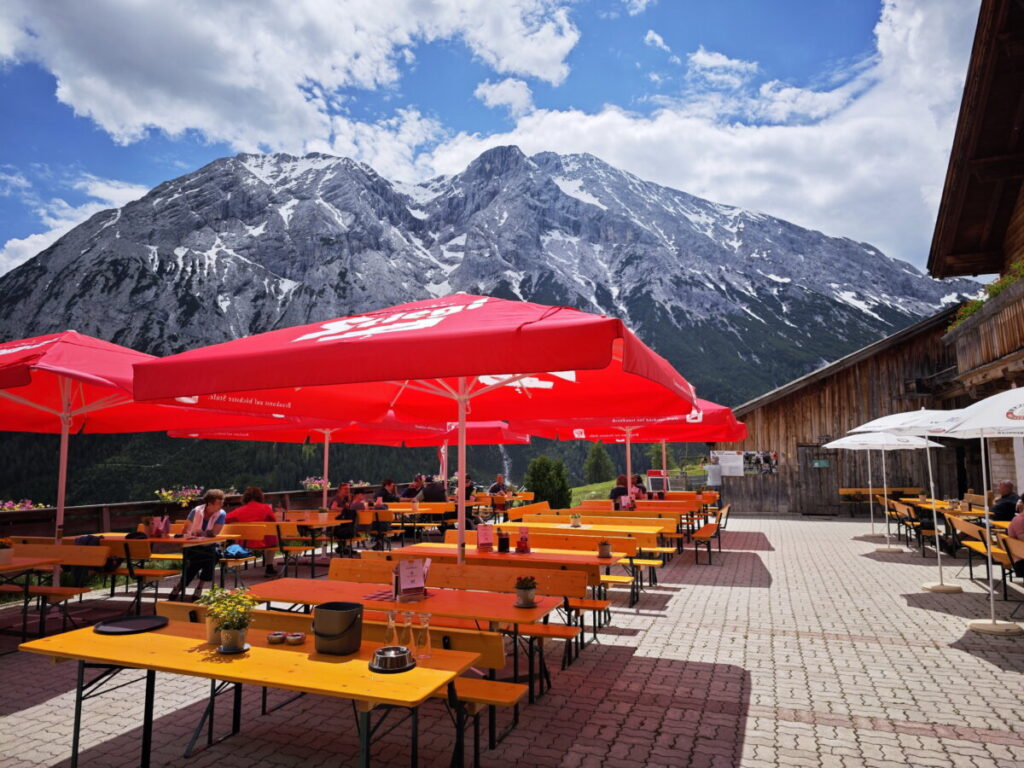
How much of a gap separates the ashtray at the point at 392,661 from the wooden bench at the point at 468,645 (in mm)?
364

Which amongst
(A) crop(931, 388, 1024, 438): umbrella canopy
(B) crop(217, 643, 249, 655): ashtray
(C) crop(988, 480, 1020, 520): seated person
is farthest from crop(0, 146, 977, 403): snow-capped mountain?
(B) crop(217, 643, 249, 655): ashtray

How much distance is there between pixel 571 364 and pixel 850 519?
22.3m

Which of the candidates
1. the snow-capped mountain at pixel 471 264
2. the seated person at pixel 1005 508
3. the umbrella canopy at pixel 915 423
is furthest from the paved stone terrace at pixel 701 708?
the snow-capped mountain at pixel 471 264

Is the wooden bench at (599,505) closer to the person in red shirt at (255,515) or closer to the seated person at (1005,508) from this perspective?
the person in red shirt at (255,515)

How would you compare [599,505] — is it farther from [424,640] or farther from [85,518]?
[424,640]

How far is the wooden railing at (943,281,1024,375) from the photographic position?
11.0 meters

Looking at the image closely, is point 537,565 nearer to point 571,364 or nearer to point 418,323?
point 418,323

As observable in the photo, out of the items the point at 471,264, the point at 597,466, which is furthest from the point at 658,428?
the point at 471,264

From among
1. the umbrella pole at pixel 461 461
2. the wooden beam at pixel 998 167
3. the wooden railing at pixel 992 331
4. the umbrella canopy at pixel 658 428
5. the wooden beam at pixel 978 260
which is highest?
the wooden beam at pixel 998 167

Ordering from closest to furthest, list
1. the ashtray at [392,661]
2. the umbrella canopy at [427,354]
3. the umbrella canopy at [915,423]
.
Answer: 1. the ashtray at [392,661]
2. the umbrella canopy at [427,354]
3. the umbrella canopy at [915,423]

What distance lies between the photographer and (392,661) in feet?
9.54

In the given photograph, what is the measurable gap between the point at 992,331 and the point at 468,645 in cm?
1281

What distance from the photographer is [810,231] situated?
17425 centimetres

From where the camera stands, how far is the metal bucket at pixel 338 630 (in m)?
3.17
